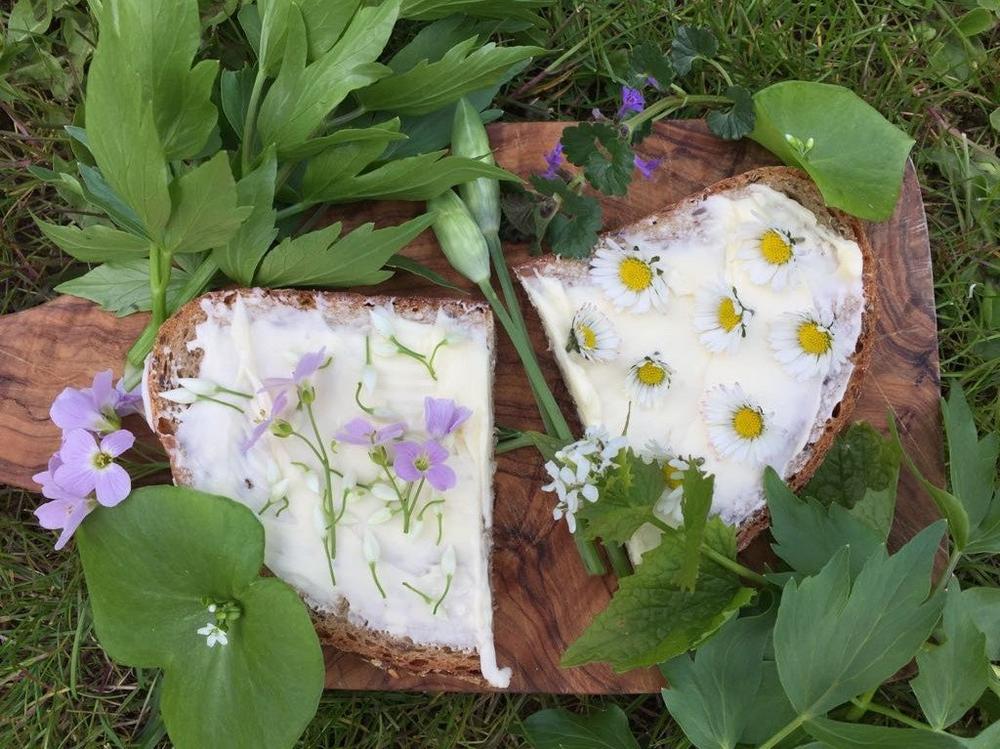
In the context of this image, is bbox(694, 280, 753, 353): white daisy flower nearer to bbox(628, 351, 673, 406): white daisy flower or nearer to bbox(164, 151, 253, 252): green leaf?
bbox(628, 351, 673, 406): white daisy flower

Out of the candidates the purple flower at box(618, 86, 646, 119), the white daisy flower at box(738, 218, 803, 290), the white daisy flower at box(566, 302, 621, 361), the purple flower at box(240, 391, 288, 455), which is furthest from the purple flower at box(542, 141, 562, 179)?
the purple flower at box(240, 391, 288, 455)

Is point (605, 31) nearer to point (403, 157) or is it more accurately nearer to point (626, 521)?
point (403, 157)

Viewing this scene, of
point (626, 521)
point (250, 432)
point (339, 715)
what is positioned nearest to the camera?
point (626, 521)

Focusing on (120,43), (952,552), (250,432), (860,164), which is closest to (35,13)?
(120,43)

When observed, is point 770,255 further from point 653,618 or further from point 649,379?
point 653,618

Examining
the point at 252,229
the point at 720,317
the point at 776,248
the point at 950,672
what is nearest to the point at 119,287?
the point at 252,229

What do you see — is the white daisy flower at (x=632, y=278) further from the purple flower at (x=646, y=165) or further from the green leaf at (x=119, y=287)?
the green leaf at (x=119, y=287)
